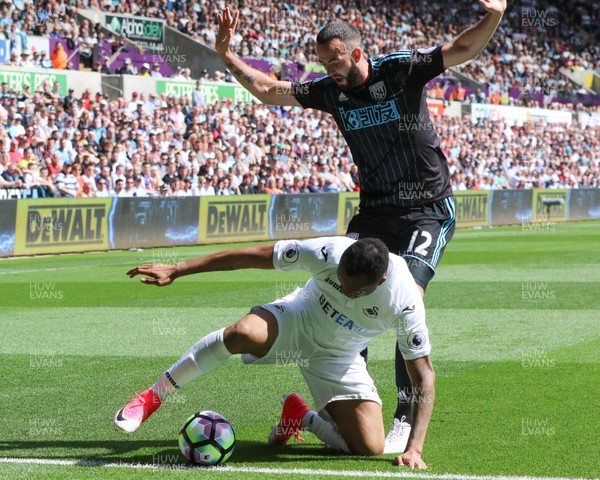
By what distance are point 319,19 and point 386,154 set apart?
124 feet

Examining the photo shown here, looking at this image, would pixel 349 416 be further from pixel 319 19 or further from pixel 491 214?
pixel 319 19

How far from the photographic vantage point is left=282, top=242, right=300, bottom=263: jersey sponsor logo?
5.80 m

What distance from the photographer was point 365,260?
5445mm

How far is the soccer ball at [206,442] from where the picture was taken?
5824 mm

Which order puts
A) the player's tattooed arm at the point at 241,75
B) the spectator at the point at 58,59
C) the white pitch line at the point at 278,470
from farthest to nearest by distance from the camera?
the spectator at the point at 58,59, the player's tattooed arm at the point at 241,75, the white pitch line at the point at 278,470

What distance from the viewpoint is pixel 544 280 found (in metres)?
17.8

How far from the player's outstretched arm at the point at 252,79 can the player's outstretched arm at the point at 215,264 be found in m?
1.83

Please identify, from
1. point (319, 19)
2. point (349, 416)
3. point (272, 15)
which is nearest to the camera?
point (349, 416)

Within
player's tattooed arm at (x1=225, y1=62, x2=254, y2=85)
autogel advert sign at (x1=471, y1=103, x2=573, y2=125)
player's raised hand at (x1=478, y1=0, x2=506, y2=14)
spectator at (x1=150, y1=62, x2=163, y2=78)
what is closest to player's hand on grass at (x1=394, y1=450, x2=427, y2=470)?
player's raised hand at (x1=478, y1=0, x2=506, y2=14)

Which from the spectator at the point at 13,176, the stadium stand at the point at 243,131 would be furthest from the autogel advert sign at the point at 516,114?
the spectator at the point at 13,176

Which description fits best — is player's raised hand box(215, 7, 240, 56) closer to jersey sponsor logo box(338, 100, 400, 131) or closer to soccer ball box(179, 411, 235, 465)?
jersey sponsor logo box(338, 100, 400, 131)

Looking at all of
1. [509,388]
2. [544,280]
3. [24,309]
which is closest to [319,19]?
[544,280]

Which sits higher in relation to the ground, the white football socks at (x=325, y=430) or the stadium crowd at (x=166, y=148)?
the stadium crowd at (x=166, y=148)

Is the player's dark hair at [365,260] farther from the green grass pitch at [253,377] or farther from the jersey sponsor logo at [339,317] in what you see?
the green grass pitch at [253,377]
